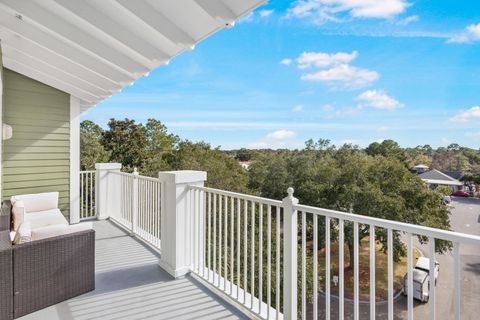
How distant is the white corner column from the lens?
222 inches

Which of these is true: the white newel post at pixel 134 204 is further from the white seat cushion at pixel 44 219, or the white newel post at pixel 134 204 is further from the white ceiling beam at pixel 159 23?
the white ceiling beam at pixel 159 23

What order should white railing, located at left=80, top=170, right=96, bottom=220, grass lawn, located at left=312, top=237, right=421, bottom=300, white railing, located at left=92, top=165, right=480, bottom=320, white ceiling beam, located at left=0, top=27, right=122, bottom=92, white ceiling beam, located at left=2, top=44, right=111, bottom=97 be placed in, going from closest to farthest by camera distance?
1. white railing, located at left=92, top=165, right=480, bottom=320
2. white ceiling beam, located at left=0, top=27, right=122, bottom=92
3. white ceiling beam, located at left=2, top=44, right=111, bottom=97
4. white railing, located at left=80, top=170, right=96, bottom=220
5. grass lawn, located at left=312, top=237, right=421, bottom=300

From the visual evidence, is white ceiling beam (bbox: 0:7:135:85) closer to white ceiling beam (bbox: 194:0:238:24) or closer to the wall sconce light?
the wall sconce light

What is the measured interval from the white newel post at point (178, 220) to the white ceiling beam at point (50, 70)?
8.38ft

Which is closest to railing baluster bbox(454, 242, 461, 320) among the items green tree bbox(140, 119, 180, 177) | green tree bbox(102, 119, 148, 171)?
green tree bbox(140, 119, 180, 177)

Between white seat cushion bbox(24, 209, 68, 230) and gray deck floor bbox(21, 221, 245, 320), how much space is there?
0.93m

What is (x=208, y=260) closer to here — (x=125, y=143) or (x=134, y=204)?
(x=134, y=204)

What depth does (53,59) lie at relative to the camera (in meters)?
4.06

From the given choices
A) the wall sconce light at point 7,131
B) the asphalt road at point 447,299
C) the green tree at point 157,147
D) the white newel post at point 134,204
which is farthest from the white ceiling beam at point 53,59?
the green tree at point 157,147

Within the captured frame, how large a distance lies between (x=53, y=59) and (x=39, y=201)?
7.60 ft

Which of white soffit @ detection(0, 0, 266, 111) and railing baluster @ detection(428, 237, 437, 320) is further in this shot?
white soffit @ detection(0, 0, 266, 111)

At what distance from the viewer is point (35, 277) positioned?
8.61 ft

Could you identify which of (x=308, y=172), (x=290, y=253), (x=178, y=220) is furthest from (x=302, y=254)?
(x=308, y=172)

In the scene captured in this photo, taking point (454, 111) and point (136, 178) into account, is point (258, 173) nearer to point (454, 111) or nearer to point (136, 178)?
point (136, 178)
